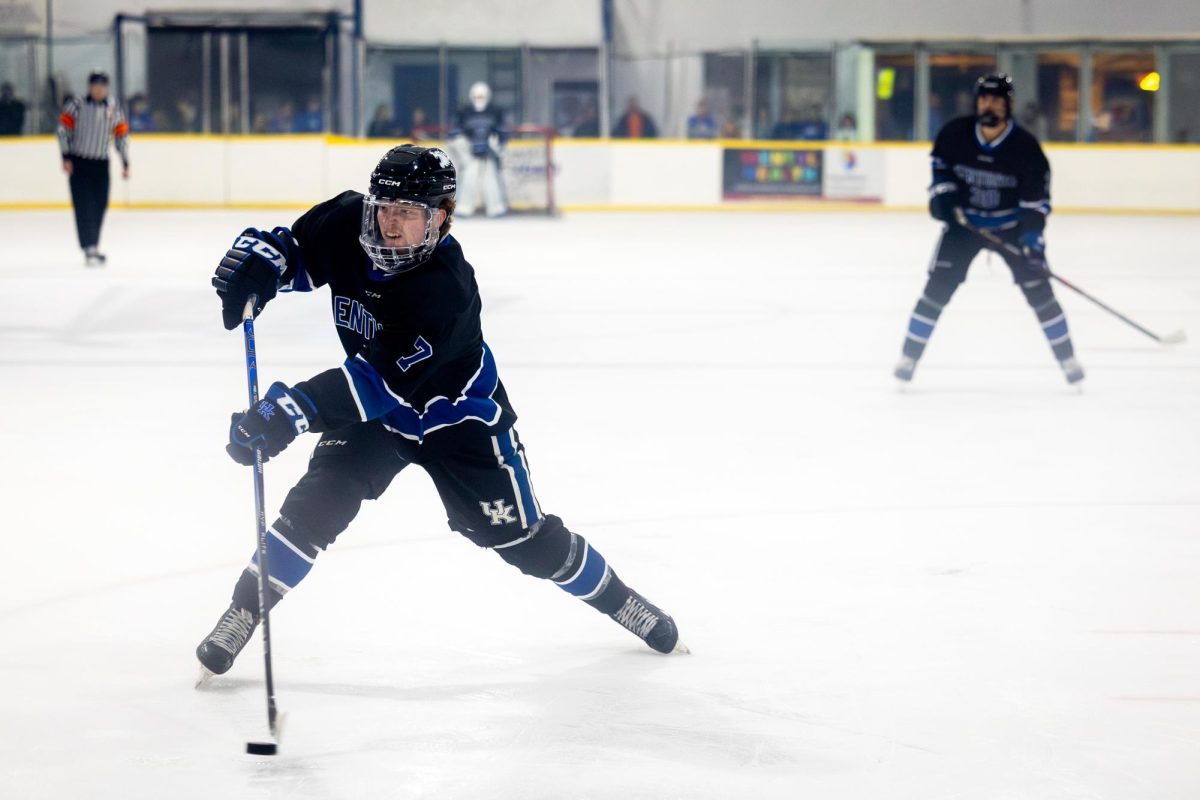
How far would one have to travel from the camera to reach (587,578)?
2727 mm

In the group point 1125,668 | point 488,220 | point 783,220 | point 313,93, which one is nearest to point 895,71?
point 783,220

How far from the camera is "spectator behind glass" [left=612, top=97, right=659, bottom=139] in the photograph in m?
16.8

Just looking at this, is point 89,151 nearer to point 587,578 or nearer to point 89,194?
point 89,194

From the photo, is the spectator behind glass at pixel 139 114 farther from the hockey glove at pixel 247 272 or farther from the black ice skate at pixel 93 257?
the hockey glove at pixel 247 272

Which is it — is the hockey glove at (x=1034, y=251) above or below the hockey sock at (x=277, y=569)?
above

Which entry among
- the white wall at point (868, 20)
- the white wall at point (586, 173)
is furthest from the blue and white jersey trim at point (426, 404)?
the white wall at point (868, 20)

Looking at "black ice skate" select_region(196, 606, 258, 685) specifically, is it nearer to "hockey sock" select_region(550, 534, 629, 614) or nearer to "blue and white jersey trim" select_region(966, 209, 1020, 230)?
"hockey sock" select_region(550, 534, 629, 614)

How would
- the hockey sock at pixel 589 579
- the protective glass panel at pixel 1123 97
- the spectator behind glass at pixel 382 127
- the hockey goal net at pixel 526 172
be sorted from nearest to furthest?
1. the hockey sock at pixel 589 579
2. the hockey goal net at pixel 526 172
3. the protective glass panel at pixel 1123 97
4. the spectator behind glass at pixel 382 127

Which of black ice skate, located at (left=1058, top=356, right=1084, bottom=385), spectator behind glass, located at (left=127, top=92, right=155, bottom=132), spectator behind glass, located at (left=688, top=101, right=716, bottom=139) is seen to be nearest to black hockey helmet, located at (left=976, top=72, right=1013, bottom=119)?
black ice skate, located at (left=1058, top=356, right=1084, bottom=385)

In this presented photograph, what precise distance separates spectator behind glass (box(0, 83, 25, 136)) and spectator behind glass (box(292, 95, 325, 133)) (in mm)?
2683

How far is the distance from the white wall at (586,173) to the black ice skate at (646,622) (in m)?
13.7

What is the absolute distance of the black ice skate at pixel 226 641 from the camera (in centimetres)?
258

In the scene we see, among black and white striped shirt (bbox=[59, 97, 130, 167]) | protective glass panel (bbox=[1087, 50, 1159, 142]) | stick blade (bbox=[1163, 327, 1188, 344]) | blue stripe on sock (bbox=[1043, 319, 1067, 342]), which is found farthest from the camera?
protective glass panel (bbox=[1087, 50, 1159, 142])

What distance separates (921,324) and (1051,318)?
1.54ft
